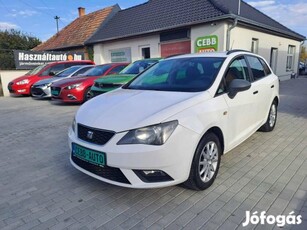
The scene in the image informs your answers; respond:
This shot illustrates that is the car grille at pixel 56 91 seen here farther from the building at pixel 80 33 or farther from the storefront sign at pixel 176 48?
the building at pixel 80 33

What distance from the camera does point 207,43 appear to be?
12367mm

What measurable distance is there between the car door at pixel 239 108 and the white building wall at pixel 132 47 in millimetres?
11290

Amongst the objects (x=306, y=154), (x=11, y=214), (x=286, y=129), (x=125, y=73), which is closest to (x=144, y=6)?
(x=125, y=73)

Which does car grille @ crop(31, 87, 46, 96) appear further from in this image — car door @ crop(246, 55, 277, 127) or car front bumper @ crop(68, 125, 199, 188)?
car front bumper @ crop(68, 125, 199, 188)

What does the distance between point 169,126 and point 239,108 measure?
57.5 inches

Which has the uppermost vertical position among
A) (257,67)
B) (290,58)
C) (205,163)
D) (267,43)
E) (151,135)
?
(267,43)

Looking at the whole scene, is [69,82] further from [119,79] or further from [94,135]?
[94,135]

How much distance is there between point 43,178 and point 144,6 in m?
16.7

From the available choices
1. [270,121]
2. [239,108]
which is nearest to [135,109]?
[239,108]

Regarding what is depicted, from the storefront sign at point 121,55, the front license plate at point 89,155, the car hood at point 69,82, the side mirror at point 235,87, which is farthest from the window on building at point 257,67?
the storefront sign at point 121,55

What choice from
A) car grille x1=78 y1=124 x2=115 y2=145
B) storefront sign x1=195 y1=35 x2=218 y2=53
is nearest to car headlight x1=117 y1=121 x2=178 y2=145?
car grille x1=78 y1=124 x2=115 y2=145

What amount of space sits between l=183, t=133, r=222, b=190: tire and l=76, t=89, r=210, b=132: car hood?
0.49 meters

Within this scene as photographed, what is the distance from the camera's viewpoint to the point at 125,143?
2.51 m

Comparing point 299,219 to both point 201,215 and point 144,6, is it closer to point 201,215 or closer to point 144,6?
point 201,215
